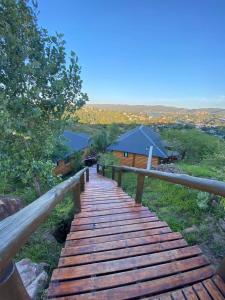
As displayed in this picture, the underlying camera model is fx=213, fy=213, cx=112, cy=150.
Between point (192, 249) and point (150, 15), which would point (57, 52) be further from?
point (192, 249)

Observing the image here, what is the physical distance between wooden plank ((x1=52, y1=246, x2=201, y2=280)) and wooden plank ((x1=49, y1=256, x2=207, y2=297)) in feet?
0.23

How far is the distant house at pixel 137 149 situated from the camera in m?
23.3

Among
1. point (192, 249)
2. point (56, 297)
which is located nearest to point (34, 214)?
point (56, 297)

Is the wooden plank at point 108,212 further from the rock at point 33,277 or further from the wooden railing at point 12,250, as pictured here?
the wooden railing at point 12,250

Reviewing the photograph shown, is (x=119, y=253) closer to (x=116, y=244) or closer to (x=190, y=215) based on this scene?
(x=116, y=244)

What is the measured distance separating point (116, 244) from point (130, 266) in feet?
1.45

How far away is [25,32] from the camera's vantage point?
7078 millimetres

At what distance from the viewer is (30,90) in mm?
7363

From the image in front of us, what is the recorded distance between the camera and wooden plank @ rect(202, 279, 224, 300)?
5.32ft

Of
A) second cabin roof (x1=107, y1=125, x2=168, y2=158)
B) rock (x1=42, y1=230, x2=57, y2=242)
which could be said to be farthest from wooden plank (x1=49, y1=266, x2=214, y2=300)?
second cabin roof (x1=107, y1=125, x2=168, y2=158)

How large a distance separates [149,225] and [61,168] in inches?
777

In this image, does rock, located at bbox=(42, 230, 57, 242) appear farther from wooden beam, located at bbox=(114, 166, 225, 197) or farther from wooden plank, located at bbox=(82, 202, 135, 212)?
wooden beam, located at bbox=(114, 166, 225, 197)

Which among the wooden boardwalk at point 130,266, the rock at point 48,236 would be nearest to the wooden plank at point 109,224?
the wooden boardwalk at point 130,266

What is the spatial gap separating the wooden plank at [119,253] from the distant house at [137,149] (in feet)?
67.0
